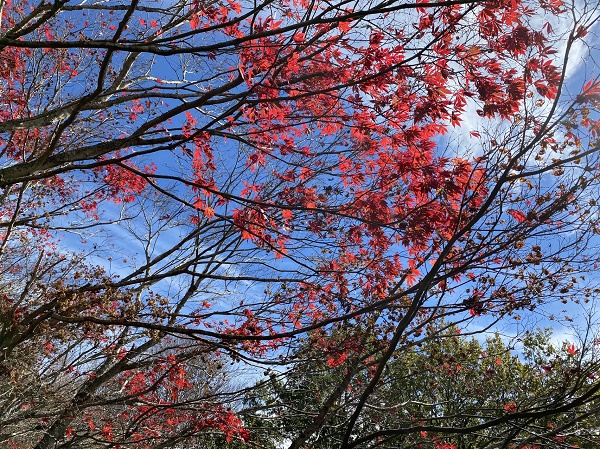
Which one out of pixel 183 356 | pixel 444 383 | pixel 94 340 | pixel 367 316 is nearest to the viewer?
pixel 367 316

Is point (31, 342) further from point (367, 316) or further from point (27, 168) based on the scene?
point (367, 316)

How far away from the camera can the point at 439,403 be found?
223 inches

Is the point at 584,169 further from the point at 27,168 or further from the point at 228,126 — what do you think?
the point at 27,168

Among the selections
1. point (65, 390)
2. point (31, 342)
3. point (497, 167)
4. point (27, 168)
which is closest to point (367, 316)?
point (497, 167)

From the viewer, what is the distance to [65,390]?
7.61 metres

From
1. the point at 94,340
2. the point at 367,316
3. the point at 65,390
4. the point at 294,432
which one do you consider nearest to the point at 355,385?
the point at 294,432

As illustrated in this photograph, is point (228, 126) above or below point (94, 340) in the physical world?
above

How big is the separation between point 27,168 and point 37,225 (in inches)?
156

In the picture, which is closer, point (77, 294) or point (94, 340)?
point (77, 294)

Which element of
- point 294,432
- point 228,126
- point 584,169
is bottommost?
point 294,432

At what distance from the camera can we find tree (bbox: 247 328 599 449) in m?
4.14

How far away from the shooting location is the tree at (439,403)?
414 cm

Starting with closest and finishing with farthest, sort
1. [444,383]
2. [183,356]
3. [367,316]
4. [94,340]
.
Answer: [367,316]
[183,356]
[94,340]
[444,383]

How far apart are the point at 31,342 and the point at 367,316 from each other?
4.57m
